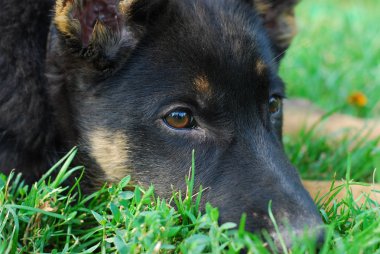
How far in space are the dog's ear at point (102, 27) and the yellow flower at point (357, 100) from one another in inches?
120

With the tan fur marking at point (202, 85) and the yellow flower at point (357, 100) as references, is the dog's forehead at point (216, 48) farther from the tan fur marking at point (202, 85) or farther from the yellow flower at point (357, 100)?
the yellow flower at point (357, 100)

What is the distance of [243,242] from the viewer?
255 centimetres

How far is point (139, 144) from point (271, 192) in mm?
810

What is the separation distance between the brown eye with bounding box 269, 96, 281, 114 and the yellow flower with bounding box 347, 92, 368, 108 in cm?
228

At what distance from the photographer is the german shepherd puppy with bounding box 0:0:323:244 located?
126 inches

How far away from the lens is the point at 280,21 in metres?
4.40

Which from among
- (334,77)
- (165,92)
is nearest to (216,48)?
(165,92)

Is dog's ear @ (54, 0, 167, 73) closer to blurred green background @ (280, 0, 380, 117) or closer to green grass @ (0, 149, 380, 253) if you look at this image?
green grass @ (0, 149, 380, 253)

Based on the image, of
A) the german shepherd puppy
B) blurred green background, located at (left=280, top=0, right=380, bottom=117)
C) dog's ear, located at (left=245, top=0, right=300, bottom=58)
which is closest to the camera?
the german shepherd puppy

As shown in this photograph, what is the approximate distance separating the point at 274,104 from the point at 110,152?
1.09 meters

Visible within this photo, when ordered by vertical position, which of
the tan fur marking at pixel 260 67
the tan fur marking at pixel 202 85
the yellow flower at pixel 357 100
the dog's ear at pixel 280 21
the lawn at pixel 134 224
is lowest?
the lawn at pixel 134 224

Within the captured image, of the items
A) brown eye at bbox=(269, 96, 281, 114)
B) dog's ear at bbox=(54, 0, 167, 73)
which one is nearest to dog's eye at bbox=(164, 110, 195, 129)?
dog's ear at bbox=(54, 0, 167, 73)

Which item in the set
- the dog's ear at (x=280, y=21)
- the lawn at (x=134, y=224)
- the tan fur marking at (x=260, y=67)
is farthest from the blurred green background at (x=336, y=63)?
the tan fur marking at (x=260, y=67)

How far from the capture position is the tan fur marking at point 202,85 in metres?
3.25
